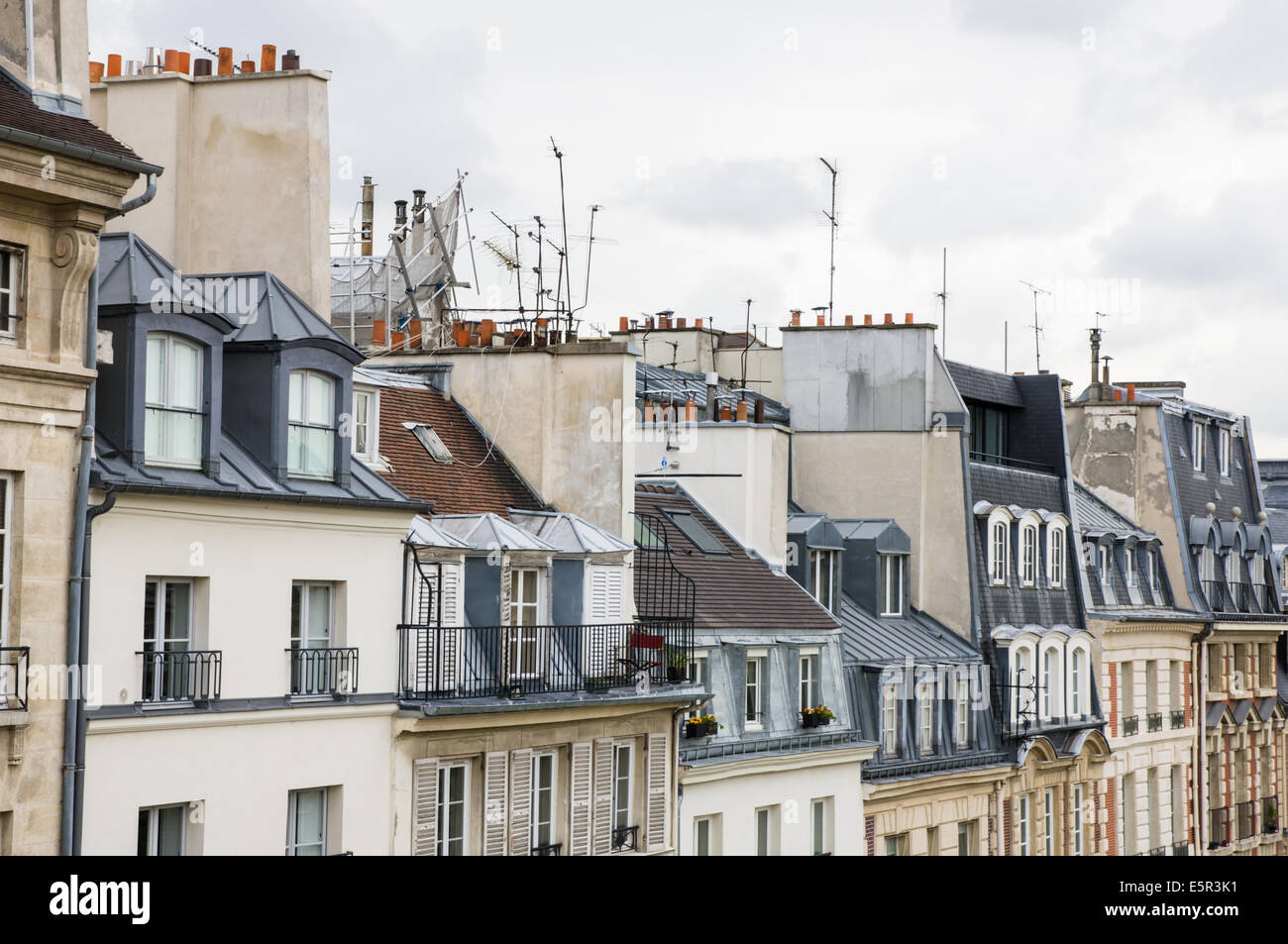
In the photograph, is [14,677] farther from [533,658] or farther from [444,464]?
[444,464]

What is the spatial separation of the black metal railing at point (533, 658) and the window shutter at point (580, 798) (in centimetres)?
97

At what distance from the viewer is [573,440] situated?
1329 inches

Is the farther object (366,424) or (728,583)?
(728,583)

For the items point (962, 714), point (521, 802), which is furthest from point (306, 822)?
point (962, 714)

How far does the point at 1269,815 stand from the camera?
6400cm

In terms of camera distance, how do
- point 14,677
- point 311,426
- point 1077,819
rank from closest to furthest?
point 14,677
point 311,426
point 1077,819

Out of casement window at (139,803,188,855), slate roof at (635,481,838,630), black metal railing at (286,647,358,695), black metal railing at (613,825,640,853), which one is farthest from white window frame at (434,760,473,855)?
slate roof at (635,481,838,630)

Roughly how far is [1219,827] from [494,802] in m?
37.7

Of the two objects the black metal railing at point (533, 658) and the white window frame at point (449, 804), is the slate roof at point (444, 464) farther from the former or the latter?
the white window frame at point (449, 804)

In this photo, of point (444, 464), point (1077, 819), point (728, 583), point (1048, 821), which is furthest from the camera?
point (1077, 819)

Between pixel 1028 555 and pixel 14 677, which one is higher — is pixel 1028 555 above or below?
above

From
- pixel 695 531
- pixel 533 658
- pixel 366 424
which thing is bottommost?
pixel 533 658

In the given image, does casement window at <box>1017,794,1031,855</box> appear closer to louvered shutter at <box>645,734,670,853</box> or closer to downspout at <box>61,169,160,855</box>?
louvered shutter at <box>645,734,670,853</box>
